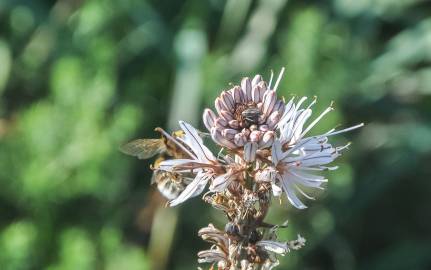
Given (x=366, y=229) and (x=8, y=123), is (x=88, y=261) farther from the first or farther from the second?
(x=366, y=229)

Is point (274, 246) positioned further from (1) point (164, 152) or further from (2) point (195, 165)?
(1) point (164, 152)

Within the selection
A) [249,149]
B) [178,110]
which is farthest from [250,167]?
[178,110]

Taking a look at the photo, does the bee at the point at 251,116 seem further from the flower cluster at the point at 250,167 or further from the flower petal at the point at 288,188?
the flower petal at the point at 288,188

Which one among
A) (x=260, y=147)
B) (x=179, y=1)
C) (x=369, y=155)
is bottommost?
(x=260, y=147)

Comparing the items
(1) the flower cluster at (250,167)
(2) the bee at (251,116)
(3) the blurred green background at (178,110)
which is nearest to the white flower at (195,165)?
(1) the flower cluster at (250,167)

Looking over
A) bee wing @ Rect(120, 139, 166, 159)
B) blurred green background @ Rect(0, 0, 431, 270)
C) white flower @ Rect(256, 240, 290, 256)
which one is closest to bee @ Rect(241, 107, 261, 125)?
white flower @ Rect(256, 240, 290, 256)

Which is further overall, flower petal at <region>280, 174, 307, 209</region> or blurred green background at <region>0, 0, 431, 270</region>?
blurred green background at <region>0, 0, 431, 270</region>

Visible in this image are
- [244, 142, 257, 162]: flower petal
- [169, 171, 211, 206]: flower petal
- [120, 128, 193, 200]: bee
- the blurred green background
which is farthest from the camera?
the blurred green background

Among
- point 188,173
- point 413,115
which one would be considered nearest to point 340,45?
point 413,115

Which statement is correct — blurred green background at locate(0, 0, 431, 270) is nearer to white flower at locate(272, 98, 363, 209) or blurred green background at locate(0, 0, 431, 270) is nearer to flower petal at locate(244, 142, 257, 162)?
white flower at locate(272, 98, 363, 209)
